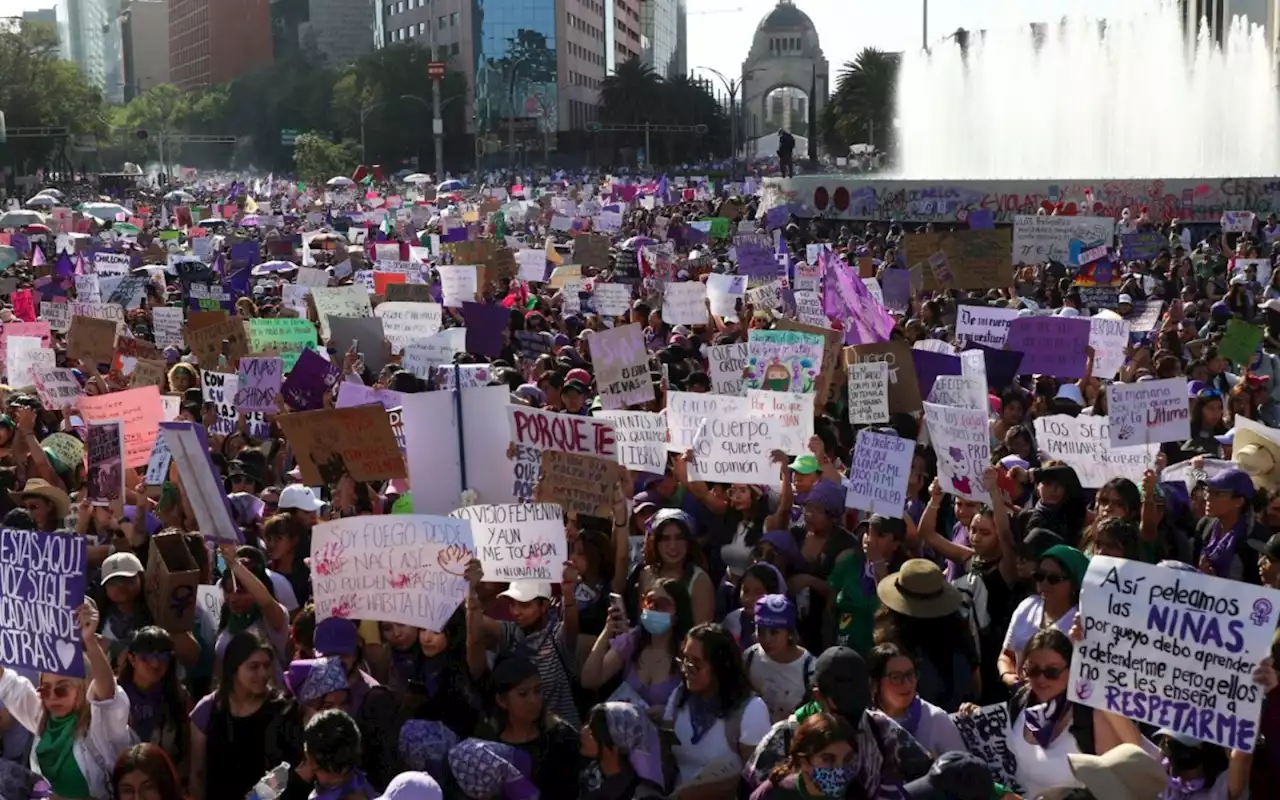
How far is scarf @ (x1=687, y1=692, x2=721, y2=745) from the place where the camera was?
5.34m

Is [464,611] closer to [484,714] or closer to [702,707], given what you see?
[484,714]

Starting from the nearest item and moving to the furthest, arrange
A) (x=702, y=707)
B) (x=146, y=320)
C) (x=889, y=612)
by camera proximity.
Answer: (x=702, y=707)
(x=889, y=612)
(x=146, y=320)

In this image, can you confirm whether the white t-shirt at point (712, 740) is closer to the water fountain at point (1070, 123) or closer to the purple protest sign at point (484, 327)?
the purple protest sign at point (484, 327)

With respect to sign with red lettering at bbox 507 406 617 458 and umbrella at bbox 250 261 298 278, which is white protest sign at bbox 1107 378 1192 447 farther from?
umbrella at bbox 250 261 298 278

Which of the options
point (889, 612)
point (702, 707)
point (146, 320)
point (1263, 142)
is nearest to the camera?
point (702, 707)

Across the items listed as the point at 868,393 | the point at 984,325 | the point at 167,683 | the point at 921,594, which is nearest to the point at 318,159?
the point at 984,325

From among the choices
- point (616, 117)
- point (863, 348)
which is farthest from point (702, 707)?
point (616, 117)

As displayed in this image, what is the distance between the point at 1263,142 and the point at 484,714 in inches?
1589

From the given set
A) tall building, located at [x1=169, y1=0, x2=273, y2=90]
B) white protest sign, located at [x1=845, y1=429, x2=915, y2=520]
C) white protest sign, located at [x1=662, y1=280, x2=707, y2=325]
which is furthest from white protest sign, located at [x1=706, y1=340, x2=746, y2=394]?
tall building, located at [x1=169, y1=0, x2=273, y2=90]

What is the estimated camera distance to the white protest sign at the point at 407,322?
14.1 meters

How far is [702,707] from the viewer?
5.38 meters

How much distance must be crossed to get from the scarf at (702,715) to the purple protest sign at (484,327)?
886 cm

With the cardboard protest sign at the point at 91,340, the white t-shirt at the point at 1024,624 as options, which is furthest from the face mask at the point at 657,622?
the cardboard protest sign at the point at 91,340

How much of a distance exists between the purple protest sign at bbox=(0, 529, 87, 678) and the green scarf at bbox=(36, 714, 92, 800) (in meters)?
0.22
